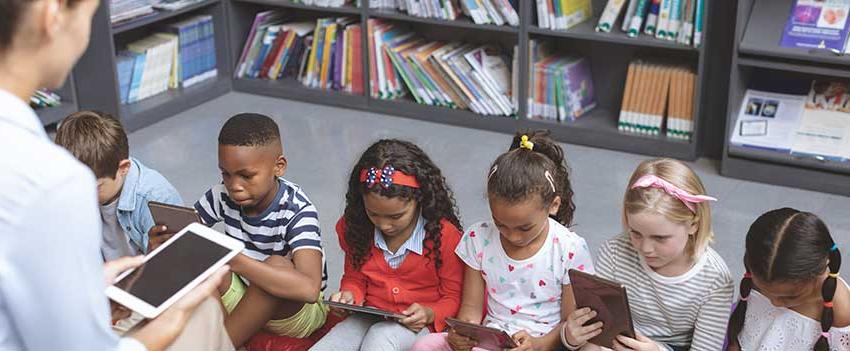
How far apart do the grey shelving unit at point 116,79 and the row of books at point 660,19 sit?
1827 mm

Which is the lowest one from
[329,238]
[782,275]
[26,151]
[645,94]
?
[329,238]

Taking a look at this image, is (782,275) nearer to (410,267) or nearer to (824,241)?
(824,241)

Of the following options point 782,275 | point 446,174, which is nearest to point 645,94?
point 446,174

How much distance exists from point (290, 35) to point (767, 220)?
10.2ft

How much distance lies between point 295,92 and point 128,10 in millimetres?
807

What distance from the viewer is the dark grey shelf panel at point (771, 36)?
141 inches

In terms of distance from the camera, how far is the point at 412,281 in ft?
7.99

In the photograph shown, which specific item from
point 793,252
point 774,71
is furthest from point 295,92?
point 793,252

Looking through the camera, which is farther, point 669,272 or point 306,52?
point 306,52

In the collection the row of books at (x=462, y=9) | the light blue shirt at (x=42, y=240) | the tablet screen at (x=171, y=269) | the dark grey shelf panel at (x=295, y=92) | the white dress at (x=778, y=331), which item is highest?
the light blue shirt at (x=42, y=240)

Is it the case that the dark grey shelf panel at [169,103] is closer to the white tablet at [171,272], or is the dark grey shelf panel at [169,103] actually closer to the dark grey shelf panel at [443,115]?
the dark grey shelf panel at [443,115]

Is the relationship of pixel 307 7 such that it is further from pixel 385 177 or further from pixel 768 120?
pixel 385 177

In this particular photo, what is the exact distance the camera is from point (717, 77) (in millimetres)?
3930

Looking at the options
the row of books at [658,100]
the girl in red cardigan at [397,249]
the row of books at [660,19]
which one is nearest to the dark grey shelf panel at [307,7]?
the row of books at [660,19]
